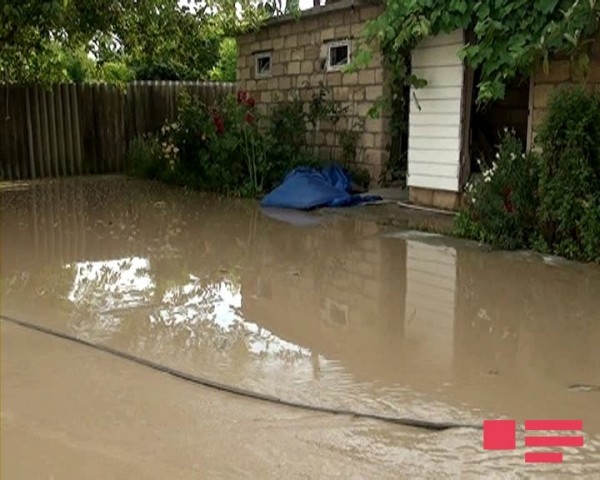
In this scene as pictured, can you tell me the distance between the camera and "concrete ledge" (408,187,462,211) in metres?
9.05

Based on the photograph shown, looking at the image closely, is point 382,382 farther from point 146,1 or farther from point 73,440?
point 146,1

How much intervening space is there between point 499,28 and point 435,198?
2482 mm

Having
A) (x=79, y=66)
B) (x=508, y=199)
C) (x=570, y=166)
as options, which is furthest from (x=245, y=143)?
(x=79, y=66)

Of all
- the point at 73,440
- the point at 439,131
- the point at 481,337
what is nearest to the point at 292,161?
the point at 439,131

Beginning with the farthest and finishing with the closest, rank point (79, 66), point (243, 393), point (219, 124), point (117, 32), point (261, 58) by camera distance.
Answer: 1. point (79, 66)
2. point (261, 58)
3. point (117, 32)
4. point (219, 124)
5. point (243, 393)

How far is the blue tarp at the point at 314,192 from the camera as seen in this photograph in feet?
31.8

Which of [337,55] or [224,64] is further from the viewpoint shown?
[224,64]

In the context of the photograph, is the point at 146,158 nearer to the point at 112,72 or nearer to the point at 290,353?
the point at 112,72

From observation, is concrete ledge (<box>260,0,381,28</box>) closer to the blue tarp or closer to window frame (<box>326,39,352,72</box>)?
window frame (<box>326,39,352,72</box>)

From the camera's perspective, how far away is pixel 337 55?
36.7 feet

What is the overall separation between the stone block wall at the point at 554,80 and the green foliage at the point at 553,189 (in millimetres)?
518

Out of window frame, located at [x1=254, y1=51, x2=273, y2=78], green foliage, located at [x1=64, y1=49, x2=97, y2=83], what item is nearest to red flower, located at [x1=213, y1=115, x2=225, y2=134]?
window frame, located at [x1=254, y1=51, x2=273, y2=78]

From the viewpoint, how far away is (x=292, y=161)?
11156mm

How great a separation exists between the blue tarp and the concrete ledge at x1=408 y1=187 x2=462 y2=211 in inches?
22.4
